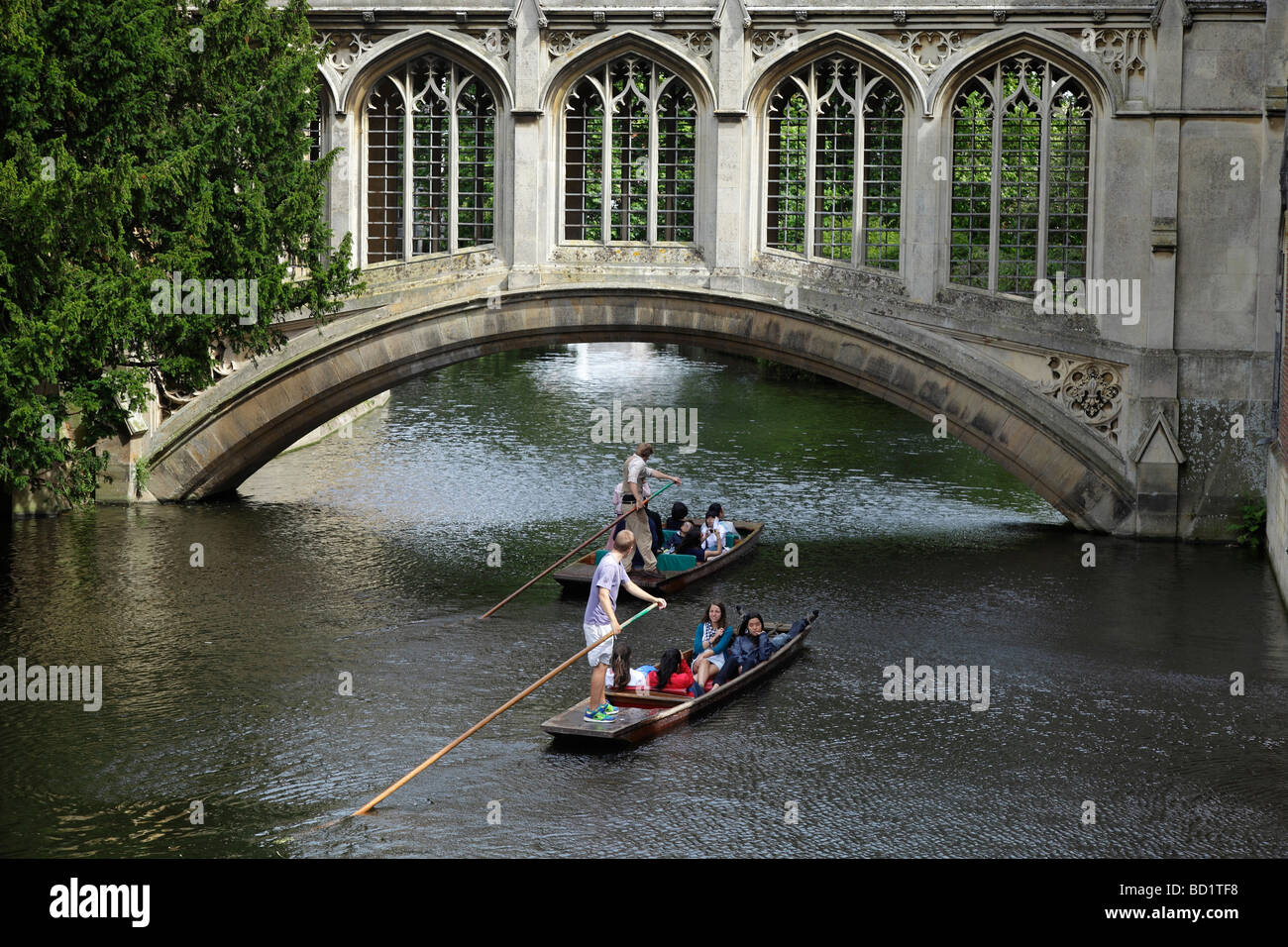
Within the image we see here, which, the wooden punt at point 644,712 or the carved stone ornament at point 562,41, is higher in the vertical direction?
the carved stone ornament at point 562,41

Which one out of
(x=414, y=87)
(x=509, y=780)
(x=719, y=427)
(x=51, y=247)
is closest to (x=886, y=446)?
(x=719, y=427)

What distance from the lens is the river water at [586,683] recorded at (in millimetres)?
10578

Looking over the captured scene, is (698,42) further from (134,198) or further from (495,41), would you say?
(134,198)

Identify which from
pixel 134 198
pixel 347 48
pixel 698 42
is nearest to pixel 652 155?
pixel 698 42

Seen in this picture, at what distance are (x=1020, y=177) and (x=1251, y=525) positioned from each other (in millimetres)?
4809

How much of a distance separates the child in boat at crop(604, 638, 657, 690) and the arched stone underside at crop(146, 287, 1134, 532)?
8294 millimetres

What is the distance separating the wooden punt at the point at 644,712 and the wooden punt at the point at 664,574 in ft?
10.6

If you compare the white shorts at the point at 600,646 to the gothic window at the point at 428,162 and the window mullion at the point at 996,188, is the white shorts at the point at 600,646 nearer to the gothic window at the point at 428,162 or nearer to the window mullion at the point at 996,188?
the window mullion at the point at 996,188

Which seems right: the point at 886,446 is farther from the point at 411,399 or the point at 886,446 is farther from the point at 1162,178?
the point at 411,399

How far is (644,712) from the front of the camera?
40.6 feet

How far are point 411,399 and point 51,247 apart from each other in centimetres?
1820

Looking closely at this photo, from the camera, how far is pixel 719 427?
98.7 feet

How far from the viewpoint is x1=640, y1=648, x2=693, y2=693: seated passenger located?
517 inches

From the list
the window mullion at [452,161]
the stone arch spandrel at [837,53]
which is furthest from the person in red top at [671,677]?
the window mullion at [452,161]
